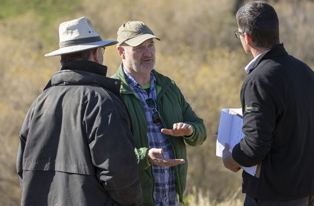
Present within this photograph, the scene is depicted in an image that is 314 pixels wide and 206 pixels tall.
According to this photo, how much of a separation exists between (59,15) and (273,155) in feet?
48.0

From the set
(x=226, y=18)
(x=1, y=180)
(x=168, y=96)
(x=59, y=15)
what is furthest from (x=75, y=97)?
(x=59, y=15)

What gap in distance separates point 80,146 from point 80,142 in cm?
2

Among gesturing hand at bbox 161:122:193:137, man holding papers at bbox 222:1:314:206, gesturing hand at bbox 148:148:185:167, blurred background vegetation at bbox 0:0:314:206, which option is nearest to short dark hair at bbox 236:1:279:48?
man holding papers at bbox 222:1:314:206

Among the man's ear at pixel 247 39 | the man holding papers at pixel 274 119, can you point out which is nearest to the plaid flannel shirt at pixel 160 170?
the man holding papers at pixel 274 119

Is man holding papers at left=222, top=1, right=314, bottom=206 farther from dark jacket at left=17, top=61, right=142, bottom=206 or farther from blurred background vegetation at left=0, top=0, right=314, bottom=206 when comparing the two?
blurred background vegetation at left=0, top=0, right=314, bottom=206

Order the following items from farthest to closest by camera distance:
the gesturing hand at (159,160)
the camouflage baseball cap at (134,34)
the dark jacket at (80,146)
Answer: the camouflage baseball cap at (134,34), the gesturing hand at (159,160), the dark jacket at (80,146)

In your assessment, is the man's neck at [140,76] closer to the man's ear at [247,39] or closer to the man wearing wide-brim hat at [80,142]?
the man wearing wide-brim hat at [80,142]

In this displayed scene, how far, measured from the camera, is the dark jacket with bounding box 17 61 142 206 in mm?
2018

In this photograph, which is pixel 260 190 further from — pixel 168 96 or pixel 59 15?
pixel 59 15

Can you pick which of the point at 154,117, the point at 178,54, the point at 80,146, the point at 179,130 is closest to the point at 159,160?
the point at 179,130

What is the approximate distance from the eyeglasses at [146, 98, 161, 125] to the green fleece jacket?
0.04 meters

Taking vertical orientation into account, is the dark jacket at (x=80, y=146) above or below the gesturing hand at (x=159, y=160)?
above

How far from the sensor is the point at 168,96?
10.00 ft

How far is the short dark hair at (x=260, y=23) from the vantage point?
7.65ft
